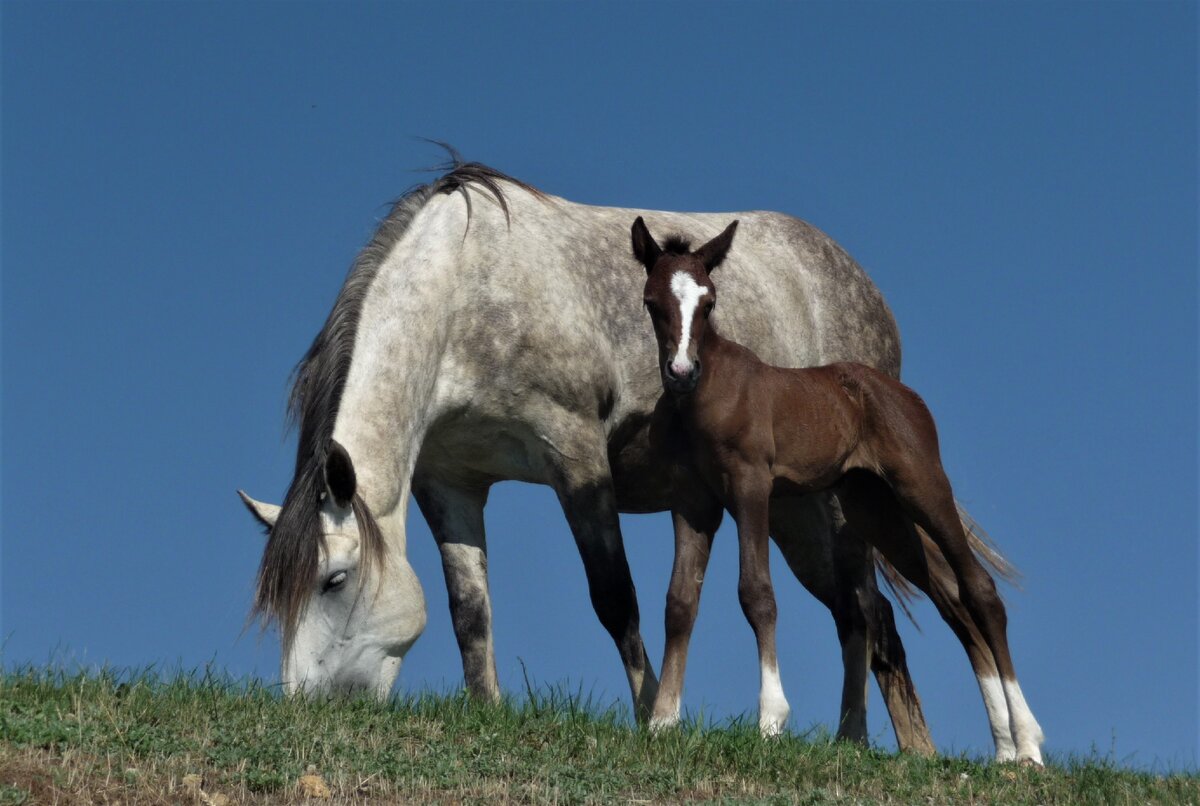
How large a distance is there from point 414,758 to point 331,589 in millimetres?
2022

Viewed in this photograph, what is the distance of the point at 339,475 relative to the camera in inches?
326

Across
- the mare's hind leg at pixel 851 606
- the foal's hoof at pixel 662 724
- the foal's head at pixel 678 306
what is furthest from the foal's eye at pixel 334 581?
the mare's hind leg at pixel 851 606

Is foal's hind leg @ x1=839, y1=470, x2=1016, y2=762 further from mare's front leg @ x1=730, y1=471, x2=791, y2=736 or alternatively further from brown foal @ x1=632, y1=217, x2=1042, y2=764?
mare's front leg @ x1=730, y1=471, x2=791, y2=736

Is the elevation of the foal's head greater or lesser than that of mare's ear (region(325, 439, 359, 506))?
greater

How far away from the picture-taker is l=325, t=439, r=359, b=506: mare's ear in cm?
820

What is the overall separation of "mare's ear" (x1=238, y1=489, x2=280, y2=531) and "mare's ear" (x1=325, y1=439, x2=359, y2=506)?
2.03ft

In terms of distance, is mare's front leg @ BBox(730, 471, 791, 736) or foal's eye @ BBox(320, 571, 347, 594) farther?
foal's eye @ BBox(320, 571, 347, 594)

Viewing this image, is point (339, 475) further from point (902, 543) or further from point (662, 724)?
point (902, 543)

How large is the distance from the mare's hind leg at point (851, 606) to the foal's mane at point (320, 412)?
2.85 metres

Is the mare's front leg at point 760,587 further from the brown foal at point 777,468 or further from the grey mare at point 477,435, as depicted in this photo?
the grey mare at point 477,435

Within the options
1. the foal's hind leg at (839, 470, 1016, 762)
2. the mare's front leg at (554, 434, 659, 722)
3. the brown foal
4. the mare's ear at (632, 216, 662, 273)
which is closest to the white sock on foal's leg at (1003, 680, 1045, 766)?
the brown foal

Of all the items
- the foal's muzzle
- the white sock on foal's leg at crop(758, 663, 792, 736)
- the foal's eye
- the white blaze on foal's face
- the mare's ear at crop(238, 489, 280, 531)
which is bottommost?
the white sock on foal's leg at crop(758, 663, 792, 736)

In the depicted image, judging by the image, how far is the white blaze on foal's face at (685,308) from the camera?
7.64 metres

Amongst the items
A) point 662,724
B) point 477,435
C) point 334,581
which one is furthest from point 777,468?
point 334,581
